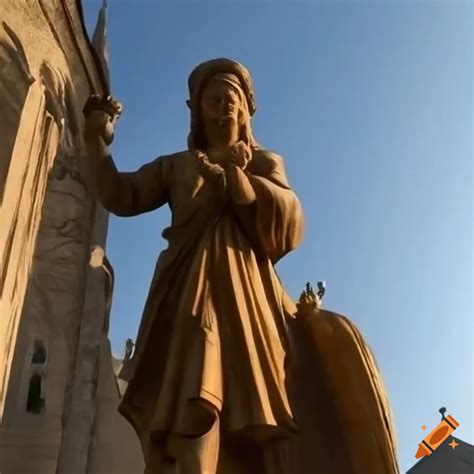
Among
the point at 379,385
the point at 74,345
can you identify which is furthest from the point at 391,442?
the point at 74,345

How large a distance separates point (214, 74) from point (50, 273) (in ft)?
12.3

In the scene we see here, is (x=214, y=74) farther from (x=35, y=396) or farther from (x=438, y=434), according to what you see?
(x=438, y=434)

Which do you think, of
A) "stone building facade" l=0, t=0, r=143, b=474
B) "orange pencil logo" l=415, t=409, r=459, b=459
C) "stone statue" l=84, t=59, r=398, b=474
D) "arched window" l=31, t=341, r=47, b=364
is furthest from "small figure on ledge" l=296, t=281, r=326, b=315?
"orange pencil logo" l=415, t=409, r=459, b=459

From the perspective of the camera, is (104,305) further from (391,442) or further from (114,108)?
(391,442)

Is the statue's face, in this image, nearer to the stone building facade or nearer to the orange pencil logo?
the stone building facade

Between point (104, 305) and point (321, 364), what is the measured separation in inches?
161

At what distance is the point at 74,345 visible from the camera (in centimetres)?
584

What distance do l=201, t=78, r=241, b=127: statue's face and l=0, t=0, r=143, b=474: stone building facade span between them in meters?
2.96

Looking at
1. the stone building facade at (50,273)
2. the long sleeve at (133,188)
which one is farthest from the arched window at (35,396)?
the long sleeve at (133,188)

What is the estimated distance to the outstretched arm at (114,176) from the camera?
2578mm

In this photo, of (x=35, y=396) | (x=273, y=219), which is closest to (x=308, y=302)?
(x=273, y=219)

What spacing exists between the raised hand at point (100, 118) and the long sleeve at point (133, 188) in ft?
0.30

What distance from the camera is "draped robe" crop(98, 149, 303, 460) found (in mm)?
2074

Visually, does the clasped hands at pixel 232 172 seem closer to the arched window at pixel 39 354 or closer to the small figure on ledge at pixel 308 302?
the small figure on ledge at pixel 308 302
